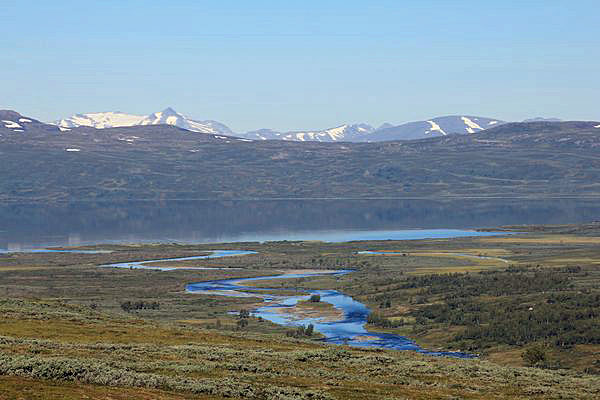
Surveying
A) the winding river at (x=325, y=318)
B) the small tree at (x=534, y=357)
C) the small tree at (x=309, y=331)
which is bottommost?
the winding river at (x=325, y=318)

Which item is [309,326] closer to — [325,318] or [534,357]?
[325,318]

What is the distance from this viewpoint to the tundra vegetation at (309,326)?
2828cm

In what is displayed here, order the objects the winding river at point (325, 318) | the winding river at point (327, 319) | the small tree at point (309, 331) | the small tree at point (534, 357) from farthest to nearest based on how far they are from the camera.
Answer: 1. the small tree at point (309, 331)
2. the winding river at point (325, 318)
3. the winding river at point (327, 319)
4. the small tree at point (534, 357)

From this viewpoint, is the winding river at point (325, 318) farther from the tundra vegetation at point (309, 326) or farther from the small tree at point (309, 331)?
the tundra vegetation at point (309, 326)

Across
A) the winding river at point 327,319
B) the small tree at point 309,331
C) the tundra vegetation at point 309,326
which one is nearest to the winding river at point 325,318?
the winding river at point 327,319

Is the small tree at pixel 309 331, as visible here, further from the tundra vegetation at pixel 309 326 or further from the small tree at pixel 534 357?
the small tree at pixel 534 357

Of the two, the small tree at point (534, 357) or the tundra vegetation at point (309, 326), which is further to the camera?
the small tree at point (534, 357)

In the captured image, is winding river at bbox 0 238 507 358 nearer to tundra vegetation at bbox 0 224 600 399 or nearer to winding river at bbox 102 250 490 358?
winding river at bbox 102 250 490 358

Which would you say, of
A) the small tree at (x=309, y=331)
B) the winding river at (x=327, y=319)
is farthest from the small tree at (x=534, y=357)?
the small tree at (x=309, y=331)

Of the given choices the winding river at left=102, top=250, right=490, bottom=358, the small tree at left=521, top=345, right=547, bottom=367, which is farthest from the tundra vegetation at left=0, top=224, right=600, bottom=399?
the winding river at left=102, top=250, right=490, bottom=358

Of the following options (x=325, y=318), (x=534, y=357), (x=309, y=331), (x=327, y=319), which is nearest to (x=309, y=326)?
(x=309, y=331)

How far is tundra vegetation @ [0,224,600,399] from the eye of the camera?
28281mm

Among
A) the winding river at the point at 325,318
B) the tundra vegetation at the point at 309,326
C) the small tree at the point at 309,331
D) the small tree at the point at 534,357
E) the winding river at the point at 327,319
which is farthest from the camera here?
the small tree at the point at 309,331

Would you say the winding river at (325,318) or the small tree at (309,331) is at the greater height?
the small tree at (309,331)
